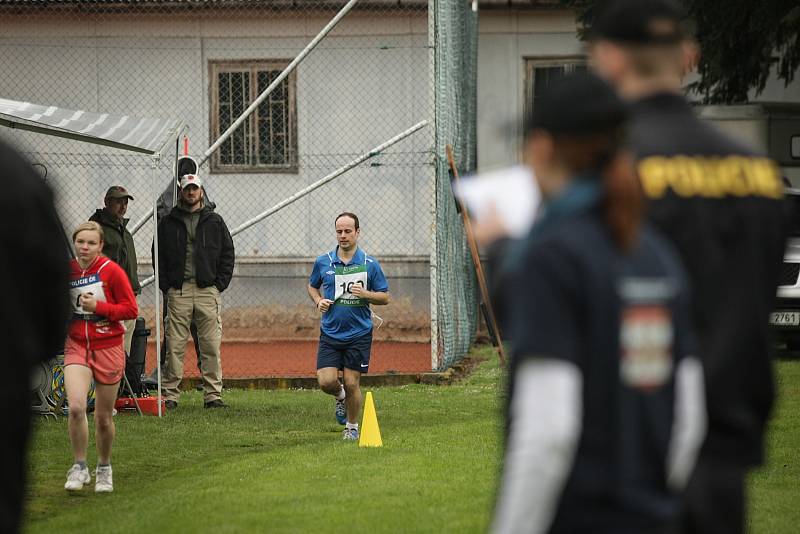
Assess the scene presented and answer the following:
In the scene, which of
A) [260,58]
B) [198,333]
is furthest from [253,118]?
[198,333]

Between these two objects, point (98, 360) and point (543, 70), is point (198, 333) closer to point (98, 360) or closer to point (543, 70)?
point (98, 360)

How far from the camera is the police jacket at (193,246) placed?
13.1 metres

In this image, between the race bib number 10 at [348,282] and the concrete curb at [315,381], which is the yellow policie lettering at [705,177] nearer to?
the race bib number 10 at [348,282]

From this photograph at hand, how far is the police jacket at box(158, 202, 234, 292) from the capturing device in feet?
42.9

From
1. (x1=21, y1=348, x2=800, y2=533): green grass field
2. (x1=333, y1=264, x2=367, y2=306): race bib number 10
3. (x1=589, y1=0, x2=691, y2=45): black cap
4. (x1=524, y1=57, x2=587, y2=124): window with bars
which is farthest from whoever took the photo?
(x1=524, y1=57, x2=587, y2=124): window with bars

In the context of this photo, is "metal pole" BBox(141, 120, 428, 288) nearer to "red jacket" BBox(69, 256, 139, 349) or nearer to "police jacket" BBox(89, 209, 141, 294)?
"police jacket" BBox(89, 209, 141, 294)

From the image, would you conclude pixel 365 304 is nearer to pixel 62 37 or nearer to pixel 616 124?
pixel 616 124

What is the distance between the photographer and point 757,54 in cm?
1739

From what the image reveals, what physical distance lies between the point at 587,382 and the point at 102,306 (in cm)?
571

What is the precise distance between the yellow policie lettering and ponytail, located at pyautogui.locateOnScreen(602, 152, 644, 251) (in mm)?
554

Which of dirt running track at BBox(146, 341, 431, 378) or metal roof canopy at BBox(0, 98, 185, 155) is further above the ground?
metal roof canopy at BBox(0, 98, 185, 155)

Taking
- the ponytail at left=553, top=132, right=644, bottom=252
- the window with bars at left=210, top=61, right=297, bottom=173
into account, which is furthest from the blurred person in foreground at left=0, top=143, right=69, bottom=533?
the window with bars at left=210, top=61, right=297, bottom=173

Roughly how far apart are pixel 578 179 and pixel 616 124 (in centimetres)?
15

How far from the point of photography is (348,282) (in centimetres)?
1084
